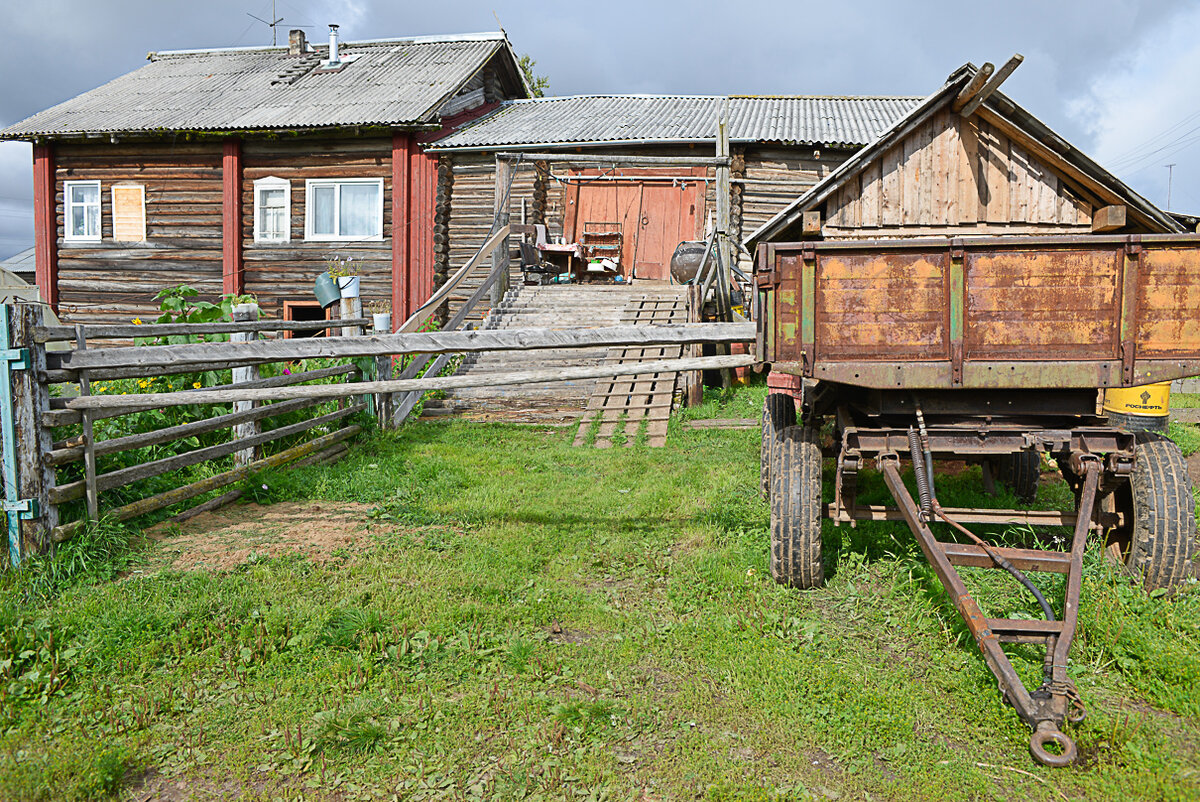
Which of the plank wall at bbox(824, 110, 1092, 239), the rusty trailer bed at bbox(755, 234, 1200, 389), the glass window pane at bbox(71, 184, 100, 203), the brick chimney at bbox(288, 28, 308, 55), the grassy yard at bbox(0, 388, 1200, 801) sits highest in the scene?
the brick chimney at bbox(288, 28, 308, 55)

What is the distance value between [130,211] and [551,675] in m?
18.3

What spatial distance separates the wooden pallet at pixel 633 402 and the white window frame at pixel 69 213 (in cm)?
1348

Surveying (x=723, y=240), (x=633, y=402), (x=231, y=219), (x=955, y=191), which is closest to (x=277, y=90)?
(x=231, y=219)

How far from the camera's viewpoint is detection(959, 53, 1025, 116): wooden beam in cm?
600

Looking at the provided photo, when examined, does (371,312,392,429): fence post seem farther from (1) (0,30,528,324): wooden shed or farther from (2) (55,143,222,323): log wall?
(2) (55,143,222,323): log wall

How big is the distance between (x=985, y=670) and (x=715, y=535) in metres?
2.15

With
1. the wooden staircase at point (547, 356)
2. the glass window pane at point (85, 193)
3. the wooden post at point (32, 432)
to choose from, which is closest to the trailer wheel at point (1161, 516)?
the wooden staircase at point (547, 356)

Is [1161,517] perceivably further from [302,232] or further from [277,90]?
[277,90]

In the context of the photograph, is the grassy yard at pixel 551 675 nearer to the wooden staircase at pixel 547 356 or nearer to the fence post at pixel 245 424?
the fence post at pixel 245 424

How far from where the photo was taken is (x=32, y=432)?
14.5 ft

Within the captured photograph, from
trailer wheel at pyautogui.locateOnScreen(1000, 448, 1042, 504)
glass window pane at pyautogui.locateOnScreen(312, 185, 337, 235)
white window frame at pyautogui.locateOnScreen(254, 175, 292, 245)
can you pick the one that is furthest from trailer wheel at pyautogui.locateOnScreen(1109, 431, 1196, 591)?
white window frame at pyautogui.locateOnScreen(254, 175, 292, 245)

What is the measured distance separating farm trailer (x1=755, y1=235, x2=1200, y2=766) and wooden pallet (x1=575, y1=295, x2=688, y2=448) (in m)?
4.04

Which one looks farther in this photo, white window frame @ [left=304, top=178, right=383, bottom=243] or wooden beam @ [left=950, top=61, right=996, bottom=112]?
white window frame @ [left=304, top=178, right=383, bottom=243]

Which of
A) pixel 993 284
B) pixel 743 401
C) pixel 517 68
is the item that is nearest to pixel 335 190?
pixel 517 68
